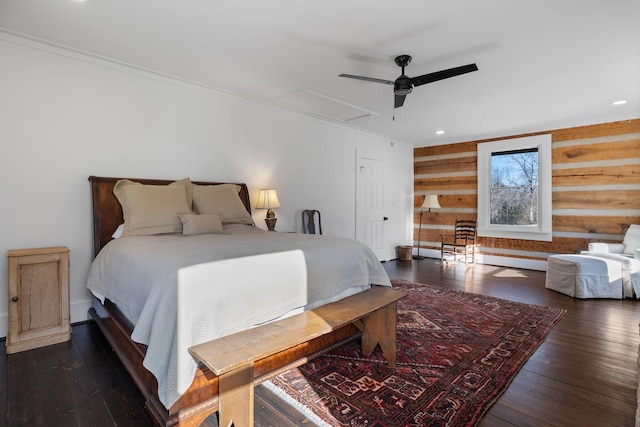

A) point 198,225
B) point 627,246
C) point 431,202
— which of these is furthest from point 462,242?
point 198,225

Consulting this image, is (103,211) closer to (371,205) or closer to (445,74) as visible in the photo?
(445,74)

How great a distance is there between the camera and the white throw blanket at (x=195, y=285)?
1.50 meters

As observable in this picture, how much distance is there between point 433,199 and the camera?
681 cm

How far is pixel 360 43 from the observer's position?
2.85m

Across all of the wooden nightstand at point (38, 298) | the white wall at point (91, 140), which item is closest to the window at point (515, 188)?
the white wall at point (91, 140)

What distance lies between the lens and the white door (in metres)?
6.04

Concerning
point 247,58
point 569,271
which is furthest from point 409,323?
point 247,58

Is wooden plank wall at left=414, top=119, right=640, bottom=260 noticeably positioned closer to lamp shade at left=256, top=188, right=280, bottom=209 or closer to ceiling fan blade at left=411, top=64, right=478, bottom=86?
ceiling fan blade at left=411, top=64, right=478, bottom=86

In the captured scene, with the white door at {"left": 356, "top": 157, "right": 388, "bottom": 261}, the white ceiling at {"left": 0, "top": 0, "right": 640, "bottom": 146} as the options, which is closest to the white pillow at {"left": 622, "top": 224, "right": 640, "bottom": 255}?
the white ceiling at {"left": 0, "top": 0, "right": 640, "bottom": 146}

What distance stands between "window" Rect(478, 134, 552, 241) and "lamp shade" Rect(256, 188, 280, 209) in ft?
14.4

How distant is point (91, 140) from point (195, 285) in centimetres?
244

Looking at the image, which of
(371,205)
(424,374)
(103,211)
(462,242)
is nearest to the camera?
(424,374)

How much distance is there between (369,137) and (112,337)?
17.0ft

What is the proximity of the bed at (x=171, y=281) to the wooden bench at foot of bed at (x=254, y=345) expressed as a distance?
0.38 feet
